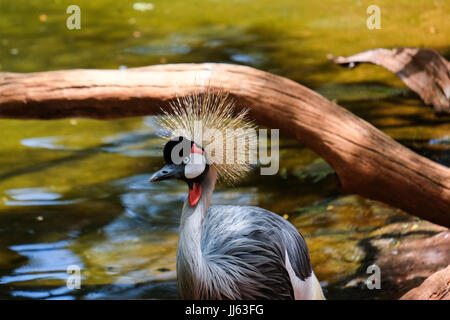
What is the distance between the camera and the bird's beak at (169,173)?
7.97 ft

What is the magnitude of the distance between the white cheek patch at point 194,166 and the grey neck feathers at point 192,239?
50 millimetres

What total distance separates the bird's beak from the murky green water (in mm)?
1295

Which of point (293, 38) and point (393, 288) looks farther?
point (293, 38)

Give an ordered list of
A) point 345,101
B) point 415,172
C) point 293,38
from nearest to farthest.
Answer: point 415,172 < point 345,101 < point 293,38

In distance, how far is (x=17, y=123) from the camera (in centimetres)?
594

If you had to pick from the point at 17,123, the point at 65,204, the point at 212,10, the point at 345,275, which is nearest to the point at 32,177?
the point at 65,204

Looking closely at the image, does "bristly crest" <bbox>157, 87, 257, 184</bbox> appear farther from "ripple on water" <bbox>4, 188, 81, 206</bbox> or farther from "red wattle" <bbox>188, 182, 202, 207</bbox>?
"ripple on water" <bbox>4, 188, 81, 206</bbox>

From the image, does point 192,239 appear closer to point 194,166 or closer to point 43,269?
point 194,166

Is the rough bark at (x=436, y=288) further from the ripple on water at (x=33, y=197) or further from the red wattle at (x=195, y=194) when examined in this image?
the ripple on water at (x=33, y=197)

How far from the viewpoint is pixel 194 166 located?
2.47 meters

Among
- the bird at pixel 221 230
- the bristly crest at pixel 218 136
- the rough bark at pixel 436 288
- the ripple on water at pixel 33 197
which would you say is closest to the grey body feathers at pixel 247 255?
the bird at pixel 221 230

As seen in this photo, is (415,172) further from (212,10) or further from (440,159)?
(212,10)

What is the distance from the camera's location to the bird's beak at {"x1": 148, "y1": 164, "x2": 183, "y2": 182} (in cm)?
243

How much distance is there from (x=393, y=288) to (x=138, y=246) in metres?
1.39
